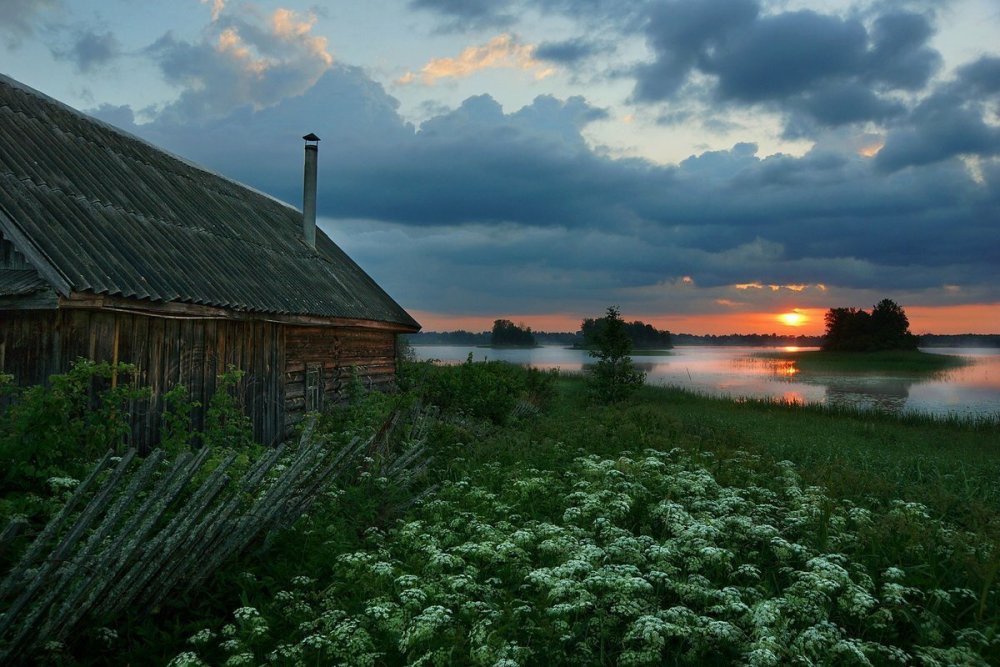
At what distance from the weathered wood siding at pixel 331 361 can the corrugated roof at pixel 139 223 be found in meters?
0.73

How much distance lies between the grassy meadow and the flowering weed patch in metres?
0.02

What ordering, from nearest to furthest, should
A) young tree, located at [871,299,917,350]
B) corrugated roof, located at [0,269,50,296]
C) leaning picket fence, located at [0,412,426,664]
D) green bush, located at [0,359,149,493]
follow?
leaning picket fence, located at [0,412,426,664], green bush, located at [0,359,149,493], corrugated roof, located at [0,269,50,296], young tree, located at [871,299,917,350]

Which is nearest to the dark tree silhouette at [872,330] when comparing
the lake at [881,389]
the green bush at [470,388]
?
the lake at [881,389]

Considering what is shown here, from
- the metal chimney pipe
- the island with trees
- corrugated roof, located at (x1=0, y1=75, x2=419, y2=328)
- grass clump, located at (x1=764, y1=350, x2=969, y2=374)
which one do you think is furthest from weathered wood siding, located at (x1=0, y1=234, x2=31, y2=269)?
the island with trees

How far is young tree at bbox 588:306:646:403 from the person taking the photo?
2619 centimetres

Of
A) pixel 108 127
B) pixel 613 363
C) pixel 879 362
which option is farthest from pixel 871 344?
pixel 108 127

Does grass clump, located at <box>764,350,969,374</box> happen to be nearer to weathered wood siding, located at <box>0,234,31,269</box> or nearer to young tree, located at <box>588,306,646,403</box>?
young tree, located at <box>588,306,646,403</box>

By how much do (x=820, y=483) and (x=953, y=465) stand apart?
250 inches

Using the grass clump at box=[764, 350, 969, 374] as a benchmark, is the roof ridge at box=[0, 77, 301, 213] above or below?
above

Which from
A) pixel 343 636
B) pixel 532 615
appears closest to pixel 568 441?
pixel 532 615

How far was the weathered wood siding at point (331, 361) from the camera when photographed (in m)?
13.0

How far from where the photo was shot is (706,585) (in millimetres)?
4938

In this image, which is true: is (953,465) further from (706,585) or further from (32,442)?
(32,442)

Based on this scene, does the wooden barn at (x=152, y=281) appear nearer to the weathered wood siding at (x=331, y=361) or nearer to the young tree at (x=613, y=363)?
the weathered wood siding at (x=331, y=361)
